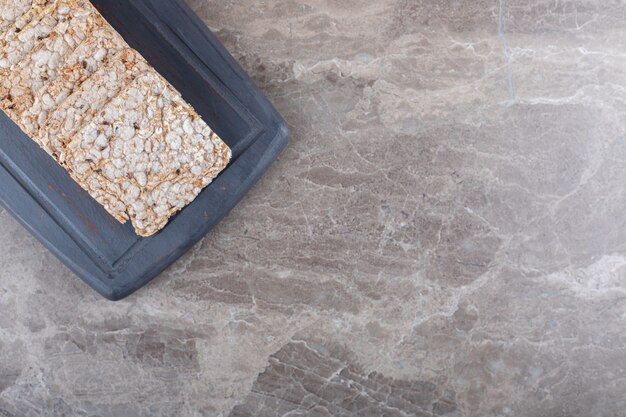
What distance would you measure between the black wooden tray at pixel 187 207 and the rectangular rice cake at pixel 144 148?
0.40 feet

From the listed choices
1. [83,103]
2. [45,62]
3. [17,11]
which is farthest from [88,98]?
[17,11]

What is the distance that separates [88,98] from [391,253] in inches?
32.8

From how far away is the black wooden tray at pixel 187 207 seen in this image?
142 centimetres

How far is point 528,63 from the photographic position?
1.53 m

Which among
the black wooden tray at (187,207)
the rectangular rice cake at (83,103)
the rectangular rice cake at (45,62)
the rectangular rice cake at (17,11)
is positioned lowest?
the black wooden tray at (187,207)

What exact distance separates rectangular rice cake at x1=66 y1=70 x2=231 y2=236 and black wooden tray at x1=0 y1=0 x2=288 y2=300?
0.12 metres

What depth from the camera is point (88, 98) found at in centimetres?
129

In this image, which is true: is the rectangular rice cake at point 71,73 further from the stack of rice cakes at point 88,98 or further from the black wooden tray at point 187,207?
the black wooden tray at point 187,207

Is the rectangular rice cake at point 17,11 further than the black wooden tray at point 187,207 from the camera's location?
No

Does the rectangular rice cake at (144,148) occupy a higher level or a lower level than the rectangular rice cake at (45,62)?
lower

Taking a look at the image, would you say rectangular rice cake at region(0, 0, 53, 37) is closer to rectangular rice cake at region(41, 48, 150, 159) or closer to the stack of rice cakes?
the stack of rice cakes

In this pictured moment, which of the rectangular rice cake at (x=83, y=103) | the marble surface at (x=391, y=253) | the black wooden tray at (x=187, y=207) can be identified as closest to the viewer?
the rectangular rice cake at (x=83, y=103)

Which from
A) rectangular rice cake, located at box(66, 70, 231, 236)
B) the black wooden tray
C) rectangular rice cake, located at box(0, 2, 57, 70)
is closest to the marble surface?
the black wooden tray

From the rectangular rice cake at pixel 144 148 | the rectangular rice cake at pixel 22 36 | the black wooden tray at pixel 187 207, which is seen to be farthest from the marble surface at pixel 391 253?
the rectangular rice cake at pixel 22 36
